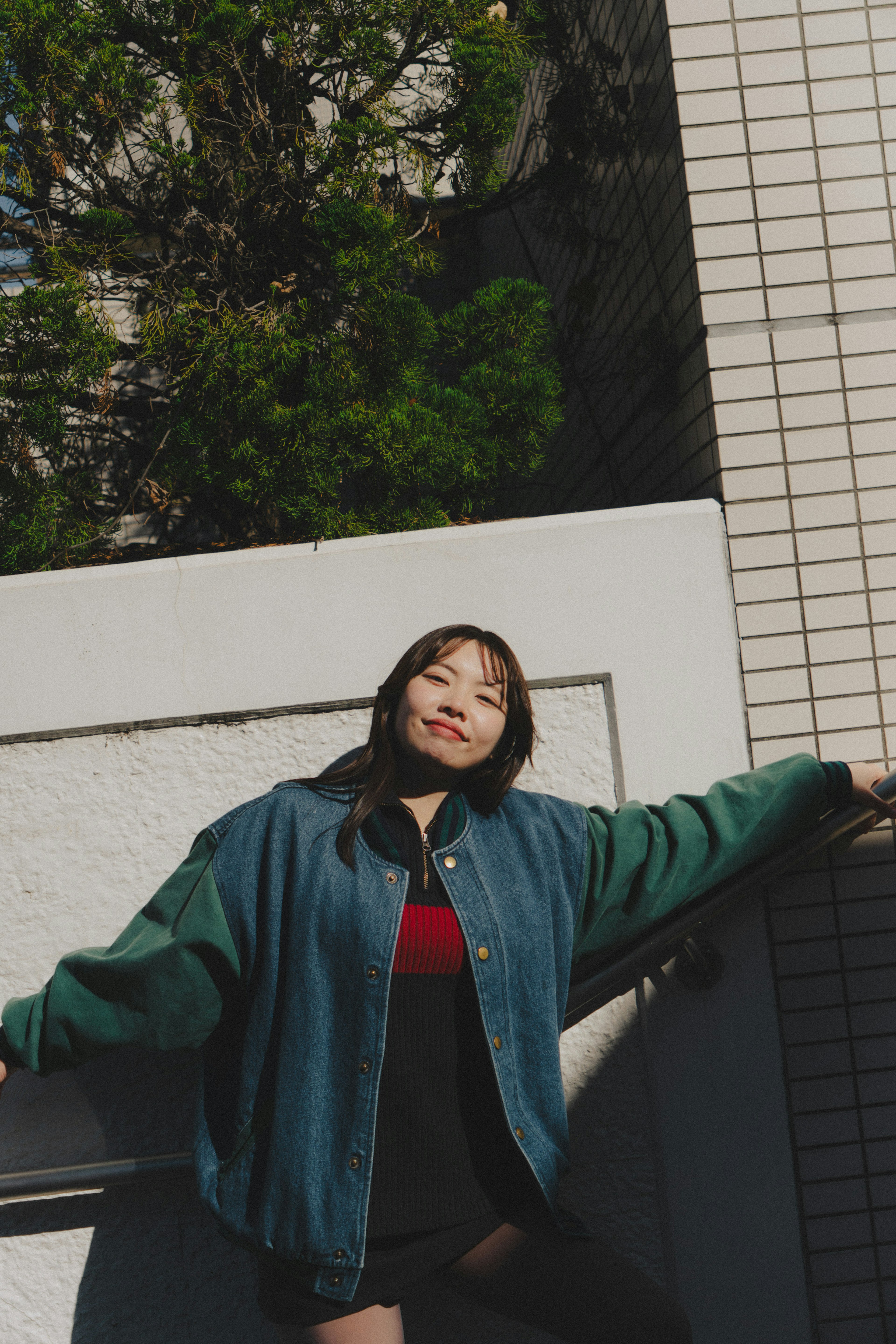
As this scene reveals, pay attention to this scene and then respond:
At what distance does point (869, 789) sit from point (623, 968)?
594mm

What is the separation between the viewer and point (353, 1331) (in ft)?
4.83

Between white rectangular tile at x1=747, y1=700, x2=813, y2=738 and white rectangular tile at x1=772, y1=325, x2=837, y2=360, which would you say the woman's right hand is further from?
white rectangular tile at x1=772, y1=325, x2=837, y2=360

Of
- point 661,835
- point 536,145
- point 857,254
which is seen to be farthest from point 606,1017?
point 536,145

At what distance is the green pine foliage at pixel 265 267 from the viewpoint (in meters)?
2.47

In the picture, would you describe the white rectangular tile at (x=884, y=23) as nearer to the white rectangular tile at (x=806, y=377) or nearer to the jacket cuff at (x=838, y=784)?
the white rectangular tile at (x=806, y=377)

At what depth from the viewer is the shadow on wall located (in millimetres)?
2023

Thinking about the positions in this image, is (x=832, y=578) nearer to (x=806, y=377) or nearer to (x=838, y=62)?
(x=806, y=377)

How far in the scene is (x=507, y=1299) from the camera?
5.10ft

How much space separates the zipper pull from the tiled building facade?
2.97ft

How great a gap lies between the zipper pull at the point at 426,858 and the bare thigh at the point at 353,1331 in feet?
2.23

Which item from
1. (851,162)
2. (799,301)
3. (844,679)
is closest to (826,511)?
(844,679)

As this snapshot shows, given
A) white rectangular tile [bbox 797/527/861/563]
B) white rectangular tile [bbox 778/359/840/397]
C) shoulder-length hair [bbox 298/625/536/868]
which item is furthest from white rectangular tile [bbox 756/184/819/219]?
shoulder-length hair [bbox 298/625/536/868]

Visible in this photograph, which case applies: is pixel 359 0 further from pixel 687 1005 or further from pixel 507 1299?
pixel 507 1299

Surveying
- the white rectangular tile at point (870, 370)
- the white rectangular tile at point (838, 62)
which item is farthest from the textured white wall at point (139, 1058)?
the white rectangular tile at point (838, 62)
